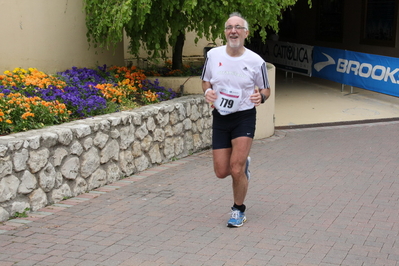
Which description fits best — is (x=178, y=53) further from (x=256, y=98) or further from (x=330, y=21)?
(x=330, y=21)

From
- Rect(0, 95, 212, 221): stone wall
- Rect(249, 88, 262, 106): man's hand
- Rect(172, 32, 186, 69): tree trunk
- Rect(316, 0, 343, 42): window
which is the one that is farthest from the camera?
Rect(316, 0, 343, 42): window

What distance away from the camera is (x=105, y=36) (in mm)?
8820

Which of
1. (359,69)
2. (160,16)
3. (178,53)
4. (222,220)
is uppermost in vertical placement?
(160,16)

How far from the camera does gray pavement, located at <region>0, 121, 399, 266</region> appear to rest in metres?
4.61

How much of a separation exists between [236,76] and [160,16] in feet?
12.3

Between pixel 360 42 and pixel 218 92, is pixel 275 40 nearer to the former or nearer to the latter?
pixel 360 42

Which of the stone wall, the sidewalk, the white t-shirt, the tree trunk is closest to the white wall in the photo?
the tree trunk

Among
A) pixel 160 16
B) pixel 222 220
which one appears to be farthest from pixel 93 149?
pixel 160 16

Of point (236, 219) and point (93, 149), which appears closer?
point (236, 219)

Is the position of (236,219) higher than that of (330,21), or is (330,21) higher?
(330,21)

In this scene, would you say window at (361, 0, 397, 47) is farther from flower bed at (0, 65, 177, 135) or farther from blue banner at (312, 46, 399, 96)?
flower bed at (0, 65, 177, 135)

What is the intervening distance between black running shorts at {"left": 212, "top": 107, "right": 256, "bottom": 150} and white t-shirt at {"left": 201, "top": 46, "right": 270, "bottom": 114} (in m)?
0.08

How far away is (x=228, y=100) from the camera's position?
5.16 metres

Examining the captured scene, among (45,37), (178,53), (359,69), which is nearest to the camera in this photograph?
(45,37)
